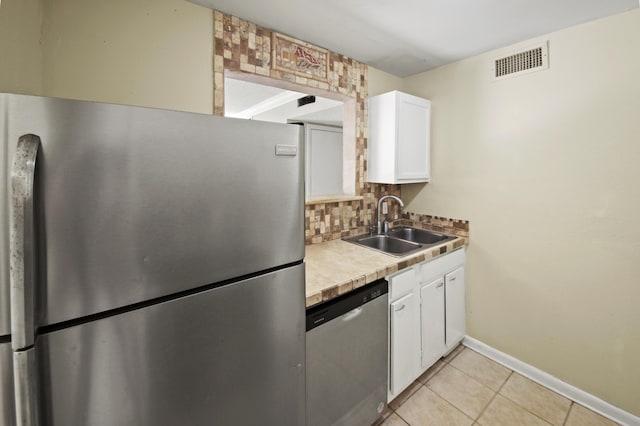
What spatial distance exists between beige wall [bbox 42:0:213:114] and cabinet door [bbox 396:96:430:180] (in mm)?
1423

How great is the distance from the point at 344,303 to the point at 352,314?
82mm

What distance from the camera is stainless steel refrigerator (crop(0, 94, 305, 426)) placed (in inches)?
21.6

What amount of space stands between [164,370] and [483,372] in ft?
7.19

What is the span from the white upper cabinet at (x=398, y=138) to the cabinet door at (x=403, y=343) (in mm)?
975

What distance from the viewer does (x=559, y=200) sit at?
181cm

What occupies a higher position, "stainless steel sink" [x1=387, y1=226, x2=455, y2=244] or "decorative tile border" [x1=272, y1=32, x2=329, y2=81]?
"decorative tile border" [x1=272, y1=32, x2=329, y2=81]

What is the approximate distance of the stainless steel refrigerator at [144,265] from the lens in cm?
55

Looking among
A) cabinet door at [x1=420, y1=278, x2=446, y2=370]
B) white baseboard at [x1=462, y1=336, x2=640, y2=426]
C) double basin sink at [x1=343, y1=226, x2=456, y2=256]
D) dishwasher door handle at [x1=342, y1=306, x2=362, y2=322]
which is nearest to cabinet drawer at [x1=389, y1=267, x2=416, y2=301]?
cabinet door at [x1=420, y1=278, x2=446, y2=370]

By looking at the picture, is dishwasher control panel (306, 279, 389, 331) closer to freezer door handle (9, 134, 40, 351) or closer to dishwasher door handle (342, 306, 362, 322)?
dishwasher door handle (342, 306, 362, 322)

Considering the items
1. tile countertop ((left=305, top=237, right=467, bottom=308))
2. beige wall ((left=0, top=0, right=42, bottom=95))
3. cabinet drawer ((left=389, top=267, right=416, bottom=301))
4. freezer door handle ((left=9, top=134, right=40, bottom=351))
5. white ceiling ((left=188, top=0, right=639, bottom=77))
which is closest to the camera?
freezer door handle ((left=9, top=134, right=40, bottom=351))

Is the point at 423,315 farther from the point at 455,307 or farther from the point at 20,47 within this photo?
the point at 20,47

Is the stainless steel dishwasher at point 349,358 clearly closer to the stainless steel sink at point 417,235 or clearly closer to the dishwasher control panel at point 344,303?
the dishwasher control panel at point 344,303

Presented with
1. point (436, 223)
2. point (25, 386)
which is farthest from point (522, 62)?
point (25, 386)

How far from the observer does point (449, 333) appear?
211cm
